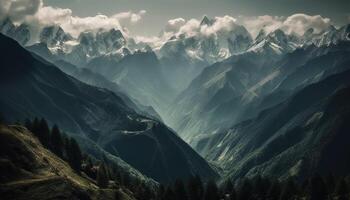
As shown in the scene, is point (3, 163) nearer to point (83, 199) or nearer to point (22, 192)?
point (22, 192)

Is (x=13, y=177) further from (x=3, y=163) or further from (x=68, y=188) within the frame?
(x=68, y=188)

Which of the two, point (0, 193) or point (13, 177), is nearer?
point (0, 193)

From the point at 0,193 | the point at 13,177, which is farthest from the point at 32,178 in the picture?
the point at 0,193

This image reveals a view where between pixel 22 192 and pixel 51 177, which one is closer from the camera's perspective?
pixel 22 192

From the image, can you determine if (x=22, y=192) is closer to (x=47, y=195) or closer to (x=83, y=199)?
(x=47, y=195)

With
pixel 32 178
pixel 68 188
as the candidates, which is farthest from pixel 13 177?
pixel 68 188

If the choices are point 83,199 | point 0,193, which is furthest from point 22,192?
point 83,199

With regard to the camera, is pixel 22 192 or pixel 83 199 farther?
pixel 83 199
